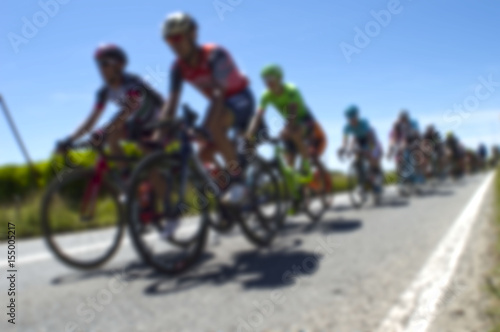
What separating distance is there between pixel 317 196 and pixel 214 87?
3469 millimetres

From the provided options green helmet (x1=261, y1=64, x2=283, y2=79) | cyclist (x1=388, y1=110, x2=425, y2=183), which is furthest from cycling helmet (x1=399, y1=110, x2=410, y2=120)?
green helmet (x1=261, y1=64, x2=283, y2=79)

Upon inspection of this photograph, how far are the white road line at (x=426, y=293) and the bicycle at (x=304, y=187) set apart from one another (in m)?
1.98

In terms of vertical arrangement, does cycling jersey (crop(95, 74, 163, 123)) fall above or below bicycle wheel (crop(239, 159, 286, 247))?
above

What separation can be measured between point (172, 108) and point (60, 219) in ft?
4.00

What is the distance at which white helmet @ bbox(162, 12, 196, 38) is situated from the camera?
137 inches

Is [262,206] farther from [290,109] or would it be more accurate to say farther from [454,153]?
[454,153]

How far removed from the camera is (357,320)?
79.6 inches

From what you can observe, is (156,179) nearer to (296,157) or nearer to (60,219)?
(60,219)

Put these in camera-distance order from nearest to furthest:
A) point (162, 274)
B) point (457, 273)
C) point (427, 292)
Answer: point (427, 292)
point (457, 273)
point (162, 274)

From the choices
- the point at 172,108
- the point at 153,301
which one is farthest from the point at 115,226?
the point at 153,301

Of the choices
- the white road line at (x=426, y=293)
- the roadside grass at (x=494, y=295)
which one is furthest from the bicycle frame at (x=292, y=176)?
the roadside grass at (x=494, y=295)

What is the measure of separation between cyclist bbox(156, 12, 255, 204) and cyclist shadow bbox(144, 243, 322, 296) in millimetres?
583

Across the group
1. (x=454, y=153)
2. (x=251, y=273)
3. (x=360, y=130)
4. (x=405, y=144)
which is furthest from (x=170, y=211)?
(x=454, y=153)

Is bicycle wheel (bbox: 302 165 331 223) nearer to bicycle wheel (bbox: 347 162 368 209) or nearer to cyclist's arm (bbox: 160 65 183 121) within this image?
bicycle wheel (bbox: 347 162 368 209)
